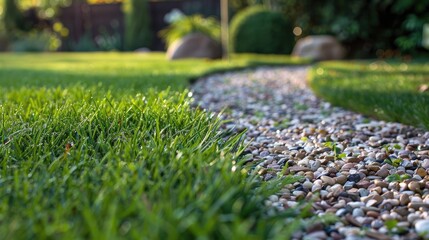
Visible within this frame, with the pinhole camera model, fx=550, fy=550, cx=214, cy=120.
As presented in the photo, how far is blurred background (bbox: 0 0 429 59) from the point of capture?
33.1ft

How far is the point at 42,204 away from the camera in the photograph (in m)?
1.48

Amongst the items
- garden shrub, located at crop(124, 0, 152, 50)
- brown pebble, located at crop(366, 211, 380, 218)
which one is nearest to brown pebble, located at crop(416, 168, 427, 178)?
brown pebble, located at crop(366, 211, 380, 218)

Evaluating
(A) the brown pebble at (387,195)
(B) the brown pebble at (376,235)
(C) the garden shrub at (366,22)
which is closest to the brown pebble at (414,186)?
(A) the brown pebble at (387,195)

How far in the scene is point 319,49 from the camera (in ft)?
31.5

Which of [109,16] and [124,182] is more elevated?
[109,16]

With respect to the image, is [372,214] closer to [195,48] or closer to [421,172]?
[421,172]

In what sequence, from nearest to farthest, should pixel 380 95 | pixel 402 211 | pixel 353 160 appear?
pixel 402 211, pixel 353 160, pixel 380 95

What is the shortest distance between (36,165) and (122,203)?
47cm

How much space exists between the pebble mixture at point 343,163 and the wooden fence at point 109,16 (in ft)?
32.1

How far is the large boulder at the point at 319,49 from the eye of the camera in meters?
9.55

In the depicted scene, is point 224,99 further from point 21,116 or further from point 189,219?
point 189,219

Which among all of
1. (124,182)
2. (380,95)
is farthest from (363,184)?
(380,95)

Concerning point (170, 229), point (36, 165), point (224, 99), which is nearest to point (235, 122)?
point (224, 99)

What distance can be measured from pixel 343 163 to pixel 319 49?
7549 millimetres
